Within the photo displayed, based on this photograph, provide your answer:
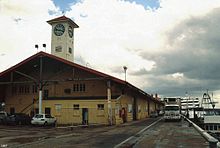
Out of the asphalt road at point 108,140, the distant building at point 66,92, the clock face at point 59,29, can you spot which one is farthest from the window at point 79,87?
the asphalt road at point 108,140

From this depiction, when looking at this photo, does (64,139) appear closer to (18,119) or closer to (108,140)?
(108,140)

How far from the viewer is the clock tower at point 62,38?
49.0m

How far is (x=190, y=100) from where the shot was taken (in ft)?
233

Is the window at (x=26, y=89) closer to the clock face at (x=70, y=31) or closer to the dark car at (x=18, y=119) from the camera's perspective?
the dark car at (x=18, y=119)

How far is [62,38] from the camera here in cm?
4956

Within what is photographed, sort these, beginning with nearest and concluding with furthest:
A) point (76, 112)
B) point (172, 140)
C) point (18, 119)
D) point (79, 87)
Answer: point (172, 140), point (18, 119), point (76, 112), point (79, 87)

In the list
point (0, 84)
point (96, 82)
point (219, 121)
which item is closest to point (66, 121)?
point (96, 82)

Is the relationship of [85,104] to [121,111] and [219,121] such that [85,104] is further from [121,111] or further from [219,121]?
[219,121]

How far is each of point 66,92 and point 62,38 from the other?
12.8 m

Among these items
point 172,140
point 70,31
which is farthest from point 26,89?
point 172,140

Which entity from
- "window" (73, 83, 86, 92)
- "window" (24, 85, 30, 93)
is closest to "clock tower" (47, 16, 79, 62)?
"window" (24, 85, 30, 93)

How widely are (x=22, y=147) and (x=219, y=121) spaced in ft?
103

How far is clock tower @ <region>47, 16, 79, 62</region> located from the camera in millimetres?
49031

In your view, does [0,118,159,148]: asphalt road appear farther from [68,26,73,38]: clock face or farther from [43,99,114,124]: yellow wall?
[68,26,73,38]: clock face
